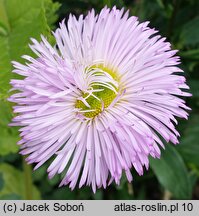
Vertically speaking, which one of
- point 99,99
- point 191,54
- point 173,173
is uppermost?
point 191,54

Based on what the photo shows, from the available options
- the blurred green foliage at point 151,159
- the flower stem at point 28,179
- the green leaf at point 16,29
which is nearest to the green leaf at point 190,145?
the blurred green foliage at point 151,159

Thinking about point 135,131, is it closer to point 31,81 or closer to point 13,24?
point 31,81

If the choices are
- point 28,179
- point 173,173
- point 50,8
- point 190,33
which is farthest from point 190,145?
point 50,8

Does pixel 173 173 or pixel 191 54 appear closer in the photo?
pixel 173 173

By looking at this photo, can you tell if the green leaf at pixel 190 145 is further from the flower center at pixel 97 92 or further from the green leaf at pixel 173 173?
the flower center at pixel 97 92

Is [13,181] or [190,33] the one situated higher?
[190,33]

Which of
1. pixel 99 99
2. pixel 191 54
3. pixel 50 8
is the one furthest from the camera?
pixel 191 54

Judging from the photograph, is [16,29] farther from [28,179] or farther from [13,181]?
[13,181]
